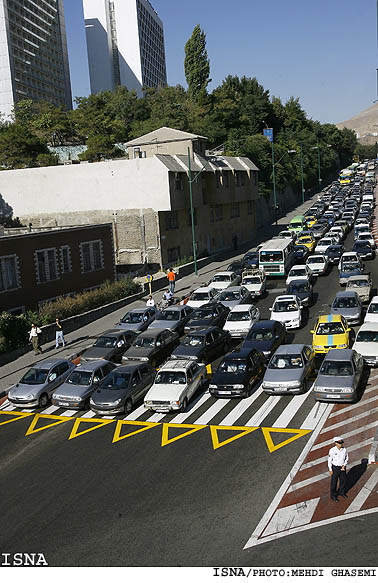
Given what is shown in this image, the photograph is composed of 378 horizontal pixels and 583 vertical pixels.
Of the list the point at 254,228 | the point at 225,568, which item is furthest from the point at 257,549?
the point at 254,228

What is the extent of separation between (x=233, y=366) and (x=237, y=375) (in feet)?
1.81

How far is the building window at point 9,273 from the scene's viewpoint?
35562 mm

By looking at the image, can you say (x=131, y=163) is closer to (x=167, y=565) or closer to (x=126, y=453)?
(x=126, y=453)

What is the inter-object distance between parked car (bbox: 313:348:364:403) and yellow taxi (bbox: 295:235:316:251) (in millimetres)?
33184

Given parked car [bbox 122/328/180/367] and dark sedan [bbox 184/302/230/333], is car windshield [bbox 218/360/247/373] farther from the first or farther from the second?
dark sedan [bbox 184/302/230/333]

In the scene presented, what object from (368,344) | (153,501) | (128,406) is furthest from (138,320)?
(153,501)

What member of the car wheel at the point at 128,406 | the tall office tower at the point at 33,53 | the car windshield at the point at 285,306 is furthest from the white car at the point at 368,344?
the tall office tower at the point at 33,53

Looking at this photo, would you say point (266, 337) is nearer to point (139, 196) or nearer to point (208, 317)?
point (208, 317)

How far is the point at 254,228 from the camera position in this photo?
77375mm

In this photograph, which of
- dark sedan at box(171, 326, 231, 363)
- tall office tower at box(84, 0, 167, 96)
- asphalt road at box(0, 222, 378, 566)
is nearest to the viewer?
asphalt road at box(0, 222, 378, 566)

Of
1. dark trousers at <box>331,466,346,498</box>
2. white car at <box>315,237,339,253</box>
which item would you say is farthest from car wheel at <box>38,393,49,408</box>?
white car at <box>315,237,339,253</box>

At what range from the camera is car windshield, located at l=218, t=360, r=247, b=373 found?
76.8 ft

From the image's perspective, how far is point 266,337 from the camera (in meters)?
27.3

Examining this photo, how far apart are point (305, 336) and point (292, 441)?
11840 mm
